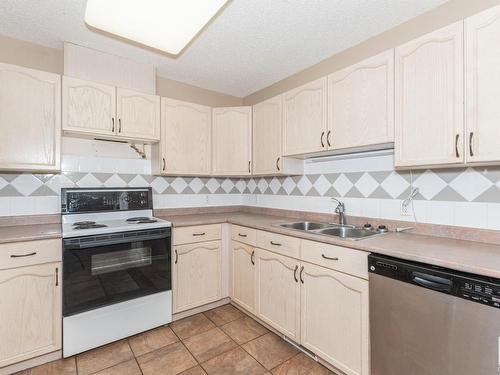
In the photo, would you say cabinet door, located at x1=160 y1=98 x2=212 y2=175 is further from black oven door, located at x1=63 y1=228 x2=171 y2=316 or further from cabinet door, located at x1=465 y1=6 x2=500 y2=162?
cabinet door, located at x1=465 y1=6 x2=500 y2=162

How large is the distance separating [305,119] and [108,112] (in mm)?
1668

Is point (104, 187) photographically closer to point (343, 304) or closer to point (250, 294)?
point (250, 294)

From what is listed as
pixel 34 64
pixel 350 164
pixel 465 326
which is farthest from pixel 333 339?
pixel 34 64

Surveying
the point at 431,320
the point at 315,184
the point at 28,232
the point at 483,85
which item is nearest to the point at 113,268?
the point at 28,232

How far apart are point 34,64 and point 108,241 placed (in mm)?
1599

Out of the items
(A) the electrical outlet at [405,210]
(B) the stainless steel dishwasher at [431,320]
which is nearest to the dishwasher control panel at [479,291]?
(B) the stainless steel dishwasher at [431,320]

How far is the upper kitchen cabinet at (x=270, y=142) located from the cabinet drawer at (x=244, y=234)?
603 mm

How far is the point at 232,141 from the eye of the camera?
2.80 m

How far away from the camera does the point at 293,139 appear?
229 centimetres

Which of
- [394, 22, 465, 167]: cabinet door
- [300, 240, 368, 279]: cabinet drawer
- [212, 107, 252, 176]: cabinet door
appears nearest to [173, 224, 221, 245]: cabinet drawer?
[212, 107, 252, 176]: cabinet door

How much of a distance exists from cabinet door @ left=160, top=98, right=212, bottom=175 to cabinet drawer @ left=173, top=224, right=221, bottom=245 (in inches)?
23.3

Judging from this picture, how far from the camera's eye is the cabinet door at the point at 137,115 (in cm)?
226

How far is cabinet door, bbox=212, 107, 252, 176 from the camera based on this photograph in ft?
9.12

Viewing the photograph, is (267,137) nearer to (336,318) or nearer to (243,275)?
(243,275)
